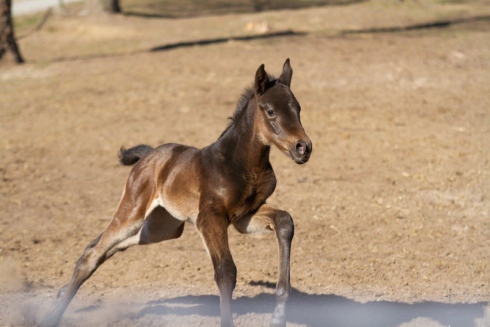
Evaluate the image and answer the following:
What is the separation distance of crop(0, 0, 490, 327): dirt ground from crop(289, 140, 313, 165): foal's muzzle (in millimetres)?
1859

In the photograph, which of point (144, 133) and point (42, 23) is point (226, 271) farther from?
point (42, 23)

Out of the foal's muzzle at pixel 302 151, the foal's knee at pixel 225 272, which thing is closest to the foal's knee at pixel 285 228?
the foal's knee at pixel 225 272

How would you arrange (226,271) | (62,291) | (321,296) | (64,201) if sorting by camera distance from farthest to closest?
(64,201), (321,296), (62,291), (226,271)

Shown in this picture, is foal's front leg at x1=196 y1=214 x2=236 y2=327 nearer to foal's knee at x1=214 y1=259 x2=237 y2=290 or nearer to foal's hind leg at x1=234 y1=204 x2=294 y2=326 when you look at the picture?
foal's knee at x1=214 y1=259 x2=237 y2=290

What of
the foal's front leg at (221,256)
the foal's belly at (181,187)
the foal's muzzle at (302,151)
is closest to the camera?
the foal's muzzle at (302,151)

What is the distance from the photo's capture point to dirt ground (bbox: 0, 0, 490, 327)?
7.37m

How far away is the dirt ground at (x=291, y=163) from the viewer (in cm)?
737

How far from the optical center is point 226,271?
5.64 m

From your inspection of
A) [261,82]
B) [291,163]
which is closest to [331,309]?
[261,82]

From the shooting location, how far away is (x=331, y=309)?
696 cm

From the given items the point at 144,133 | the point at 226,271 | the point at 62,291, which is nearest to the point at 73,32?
the point at 144,133

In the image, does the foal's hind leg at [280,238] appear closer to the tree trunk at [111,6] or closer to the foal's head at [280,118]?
the foal's head at [280,118]

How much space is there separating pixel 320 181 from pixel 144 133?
3.77m

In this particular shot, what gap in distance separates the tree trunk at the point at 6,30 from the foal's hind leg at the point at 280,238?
42.8 feet
